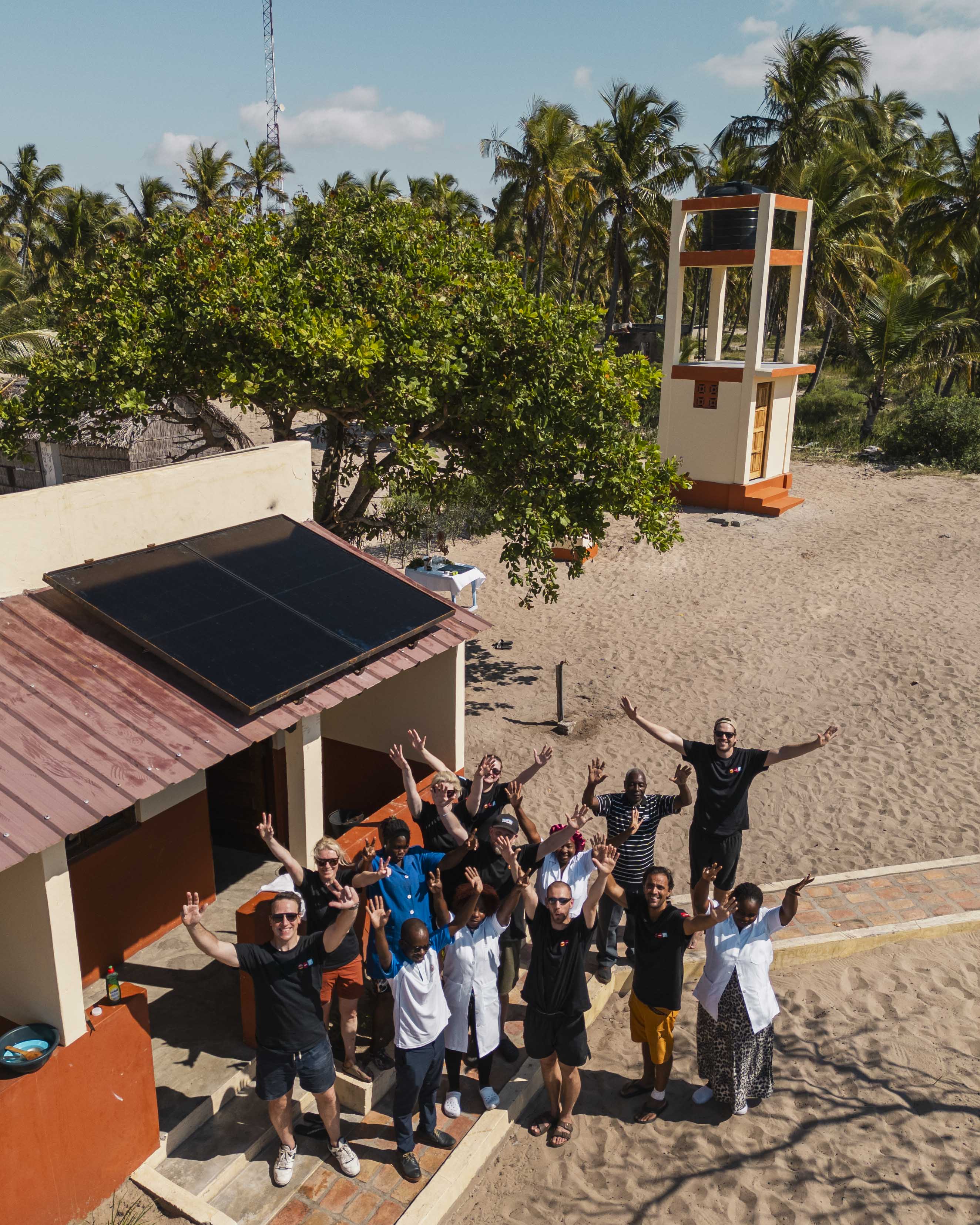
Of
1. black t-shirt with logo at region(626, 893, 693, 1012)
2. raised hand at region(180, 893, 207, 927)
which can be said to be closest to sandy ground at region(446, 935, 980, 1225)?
black t-shirt with logo at region(626, 893, 693, 1012)

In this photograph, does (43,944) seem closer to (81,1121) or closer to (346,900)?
(81,1121)

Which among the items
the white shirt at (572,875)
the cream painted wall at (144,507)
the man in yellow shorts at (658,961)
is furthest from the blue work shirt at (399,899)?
the cream painted wall at (144,507)

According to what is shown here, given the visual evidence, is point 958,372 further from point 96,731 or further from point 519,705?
point 96,731

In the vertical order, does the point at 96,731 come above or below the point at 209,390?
below

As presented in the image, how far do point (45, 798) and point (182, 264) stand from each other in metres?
8.13

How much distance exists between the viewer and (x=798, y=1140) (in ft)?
19.1

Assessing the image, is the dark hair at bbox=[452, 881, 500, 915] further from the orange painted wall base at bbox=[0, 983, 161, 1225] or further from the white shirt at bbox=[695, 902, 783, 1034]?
the orange painted wall base at bbox=[0, 983, 161, 1225]

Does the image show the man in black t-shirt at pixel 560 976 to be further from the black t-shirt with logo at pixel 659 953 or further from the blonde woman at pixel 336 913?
the blonde woman at pixel 336 913

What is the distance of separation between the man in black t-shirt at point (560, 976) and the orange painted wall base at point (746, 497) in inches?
711

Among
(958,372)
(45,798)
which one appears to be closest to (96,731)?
(45,798)

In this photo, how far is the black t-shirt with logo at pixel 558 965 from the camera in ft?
17.6

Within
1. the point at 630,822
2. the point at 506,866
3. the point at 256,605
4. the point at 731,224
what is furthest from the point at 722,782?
the point at 731,224

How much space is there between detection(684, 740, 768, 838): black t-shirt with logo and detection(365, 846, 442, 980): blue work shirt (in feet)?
7.82

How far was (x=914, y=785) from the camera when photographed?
1084 centimetres
